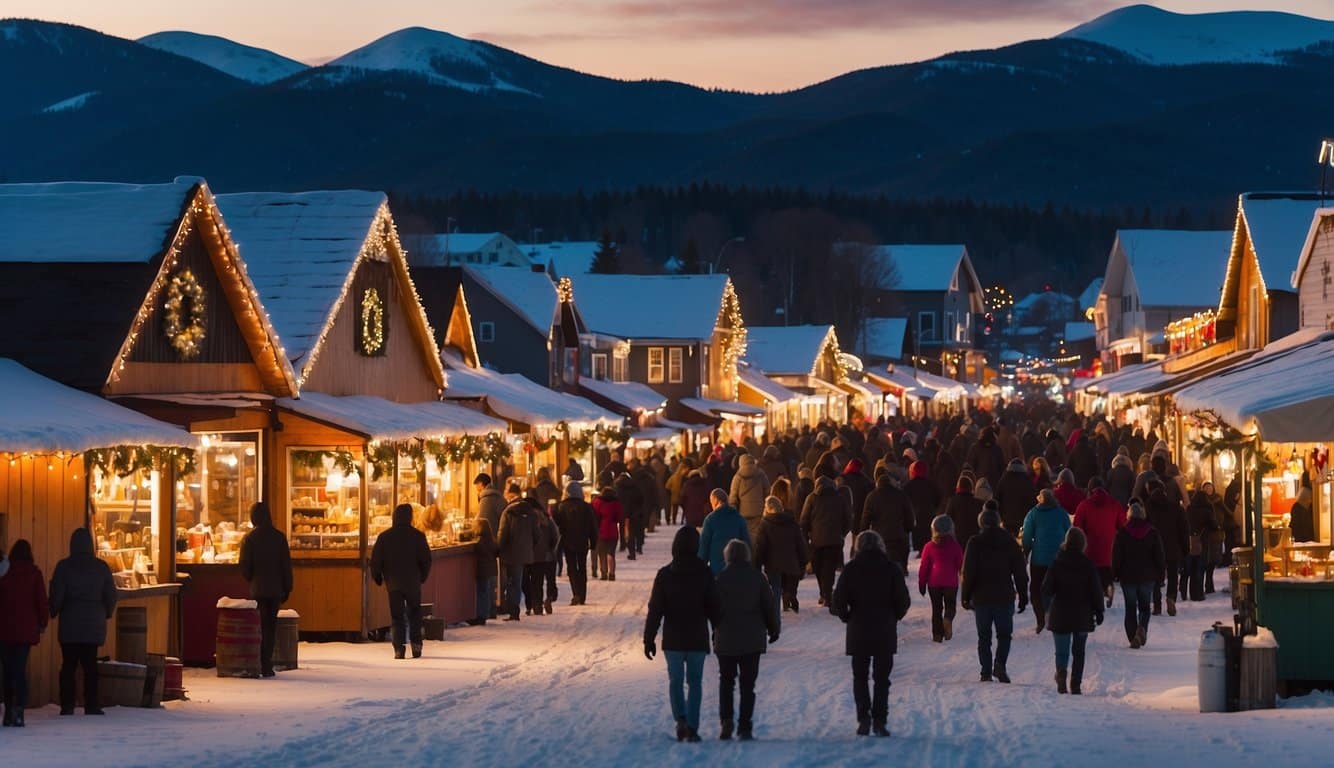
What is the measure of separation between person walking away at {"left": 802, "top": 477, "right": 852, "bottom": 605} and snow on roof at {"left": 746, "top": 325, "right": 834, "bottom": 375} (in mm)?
57863

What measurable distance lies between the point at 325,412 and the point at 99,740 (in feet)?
25.5

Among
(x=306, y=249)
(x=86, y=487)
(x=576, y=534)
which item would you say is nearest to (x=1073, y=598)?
(x=86, y=487)

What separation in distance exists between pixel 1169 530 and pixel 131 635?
11207mm

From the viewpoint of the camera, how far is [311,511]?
20828mm

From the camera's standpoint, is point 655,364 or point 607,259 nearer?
point 655,364

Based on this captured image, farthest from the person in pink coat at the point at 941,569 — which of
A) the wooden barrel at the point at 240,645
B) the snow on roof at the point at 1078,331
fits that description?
the snow on roof at the point at 1078,331

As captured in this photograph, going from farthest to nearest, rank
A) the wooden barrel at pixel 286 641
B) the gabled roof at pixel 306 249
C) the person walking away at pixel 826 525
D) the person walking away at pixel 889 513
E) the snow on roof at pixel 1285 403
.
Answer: the gabled roof at pixel 306 249 → the person walking away at pixel 826 525 → the person walking away at pixel 889 513 → the wooden barrel at pixel 286 641 → the snow on roof at pixel 1285 403

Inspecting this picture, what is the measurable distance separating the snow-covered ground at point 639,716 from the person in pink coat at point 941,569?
0.34m

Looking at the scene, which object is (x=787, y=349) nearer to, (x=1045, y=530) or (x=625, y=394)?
(x=625, y=394)

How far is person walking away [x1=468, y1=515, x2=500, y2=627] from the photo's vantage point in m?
22.4

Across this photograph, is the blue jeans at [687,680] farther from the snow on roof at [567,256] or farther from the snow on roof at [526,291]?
the snow on roof at [567,256]

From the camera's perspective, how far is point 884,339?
112 metres

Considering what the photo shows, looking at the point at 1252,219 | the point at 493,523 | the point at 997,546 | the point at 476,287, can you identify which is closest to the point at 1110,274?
the point at 476,287

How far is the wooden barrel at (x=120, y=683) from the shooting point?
1501 centimetres
